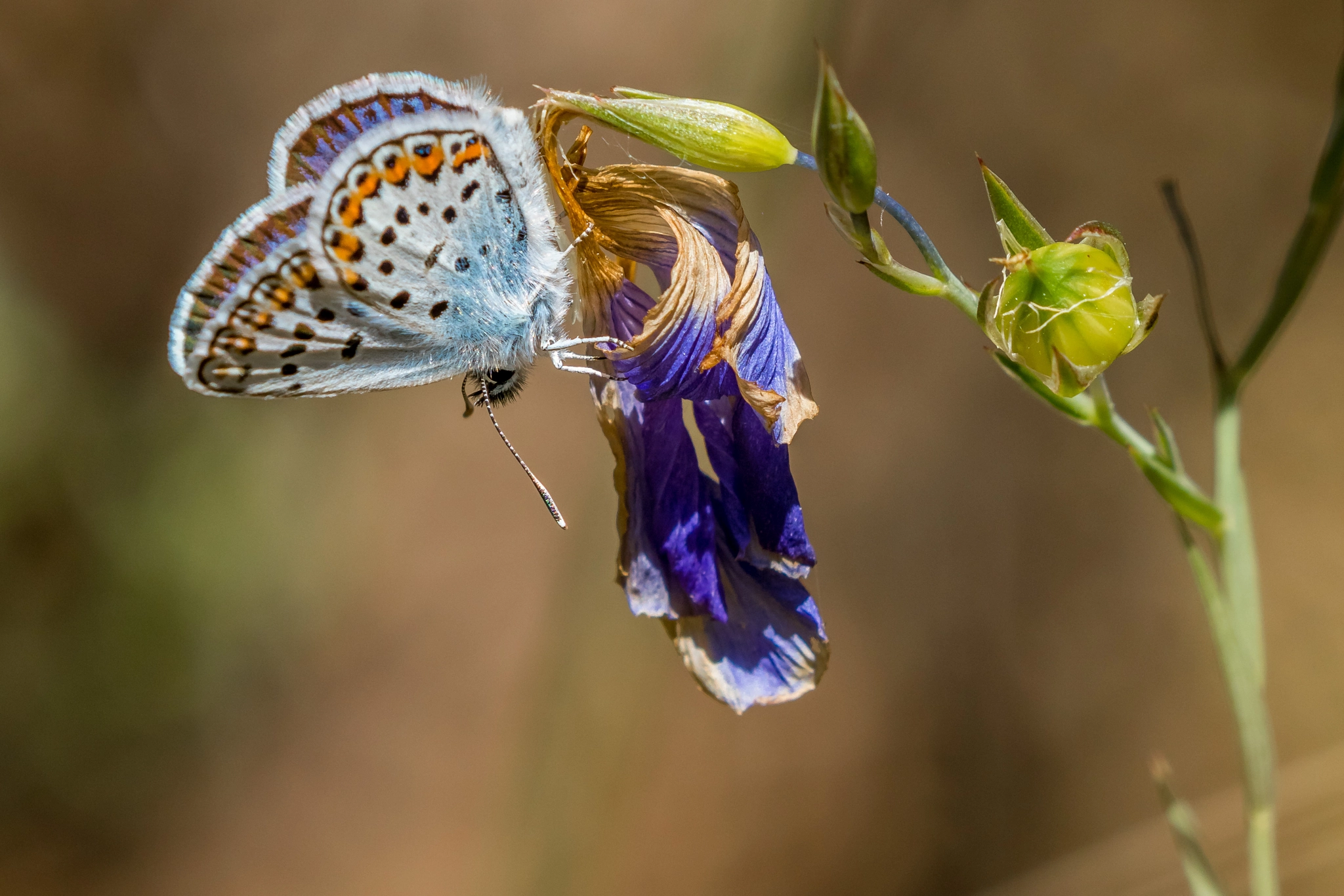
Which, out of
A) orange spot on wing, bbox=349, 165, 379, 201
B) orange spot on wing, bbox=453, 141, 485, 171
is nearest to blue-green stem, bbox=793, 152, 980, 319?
orange spot on wing, bbox=453, 141, 485, 171

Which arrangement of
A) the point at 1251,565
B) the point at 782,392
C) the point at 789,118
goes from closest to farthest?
the point at 782,392 → the point at 1251,565 → the point at 789,118

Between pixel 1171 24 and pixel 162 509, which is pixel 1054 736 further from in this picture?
pixel 162 509

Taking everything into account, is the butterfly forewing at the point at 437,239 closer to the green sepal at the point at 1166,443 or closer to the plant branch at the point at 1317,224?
the green sepal at the point at 1166,443

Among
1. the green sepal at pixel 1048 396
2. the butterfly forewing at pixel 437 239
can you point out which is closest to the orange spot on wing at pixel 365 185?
the butterfly forewing at pixel 437 239

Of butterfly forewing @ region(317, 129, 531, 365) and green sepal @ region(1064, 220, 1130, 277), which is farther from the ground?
butterfly forewing @ region(317, 129, 531, 365)

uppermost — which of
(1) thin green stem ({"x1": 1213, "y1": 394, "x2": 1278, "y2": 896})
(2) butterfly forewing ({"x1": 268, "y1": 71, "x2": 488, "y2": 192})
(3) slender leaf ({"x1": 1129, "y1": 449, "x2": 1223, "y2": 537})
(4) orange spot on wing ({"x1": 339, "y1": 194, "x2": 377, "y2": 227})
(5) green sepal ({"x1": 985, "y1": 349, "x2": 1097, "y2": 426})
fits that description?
(2) butterfly forewing ({"x1": 268, "y1": 71, "x2": 488, "y2": 192})

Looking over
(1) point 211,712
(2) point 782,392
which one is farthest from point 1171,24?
(1) point 211,712

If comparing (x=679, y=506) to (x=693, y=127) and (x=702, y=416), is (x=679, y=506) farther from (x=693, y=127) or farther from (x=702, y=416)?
(x=693, y=127)

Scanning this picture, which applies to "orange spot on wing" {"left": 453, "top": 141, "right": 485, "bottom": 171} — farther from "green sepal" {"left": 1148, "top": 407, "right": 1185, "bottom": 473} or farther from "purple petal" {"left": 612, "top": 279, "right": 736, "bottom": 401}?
"green sepal" {"left": 1148, "top": 407, "right": 1185, "bottom": 473}
